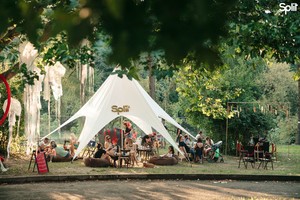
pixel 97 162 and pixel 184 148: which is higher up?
pixel 184 148

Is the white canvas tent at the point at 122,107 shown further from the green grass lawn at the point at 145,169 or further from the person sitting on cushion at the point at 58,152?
the green grass lawn at the point at 145,169

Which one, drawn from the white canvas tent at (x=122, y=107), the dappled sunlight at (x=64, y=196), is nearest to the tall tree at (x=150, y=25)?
the dappled sunlight at (x=64, y=196)

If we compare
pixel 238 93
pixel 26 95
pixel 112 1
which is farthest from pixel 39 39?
pixel 238 93

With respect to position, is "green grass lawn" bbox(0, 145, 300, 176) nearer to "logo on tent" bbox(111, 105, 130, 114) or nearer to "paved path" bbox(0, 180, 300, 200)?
"paved path" bbox(0, 180, 300, 200)

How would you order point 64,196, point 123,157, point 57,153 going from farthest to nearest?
point 57,153, point 123,157, point 64,196

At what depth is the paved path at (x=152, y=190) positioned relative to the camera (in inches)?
464

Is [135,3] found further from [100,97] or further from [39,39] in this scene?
[100,97]

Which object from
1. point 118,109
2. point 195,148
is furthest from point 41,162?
point 195,148

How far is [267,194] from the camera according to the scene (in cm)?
1235

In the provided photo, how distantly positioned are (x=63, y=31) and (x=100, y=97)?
1934 centimetres

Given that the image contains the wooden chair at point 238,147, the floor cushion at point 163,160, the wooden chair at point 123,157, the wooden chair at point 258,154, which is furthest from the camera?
the wooden chair at point 238,147

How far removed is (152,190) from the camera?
12938 millimetres

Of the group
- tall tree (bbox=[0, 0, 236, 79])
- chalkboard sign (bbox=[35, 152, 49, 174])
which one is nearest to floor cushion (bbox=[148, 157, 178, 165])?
chalkboard sign (bbox=[35, 152, 49, 174])

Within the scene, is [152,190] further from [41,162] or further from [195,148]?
[195,148]
